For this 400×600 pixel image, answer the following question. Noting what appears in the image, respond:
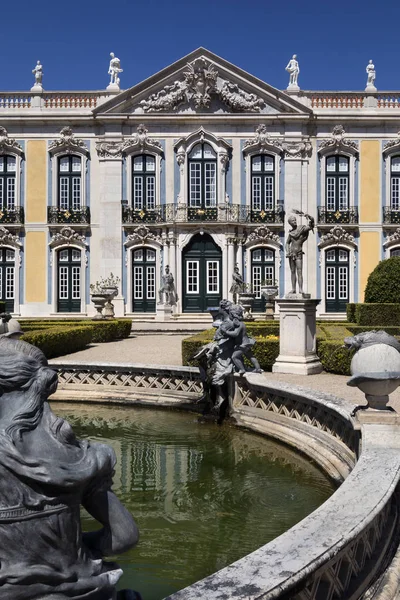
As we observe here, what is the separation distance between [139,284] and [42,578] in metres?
24.1

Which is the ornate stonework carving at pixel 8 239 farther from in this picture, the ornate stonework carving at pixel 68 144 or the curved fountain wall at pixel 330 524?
the curved fountain wall at pixel 330 524

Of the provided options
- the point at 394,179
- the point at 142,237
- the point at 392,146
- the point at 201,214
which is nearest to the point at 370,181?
the point at 394,179

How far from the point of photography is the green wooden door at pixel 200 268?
84.5ft

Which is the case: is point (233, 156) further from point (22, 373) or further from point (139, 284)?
point (22, 373)

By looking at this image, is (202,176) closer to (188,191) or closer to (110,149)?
(188,191)

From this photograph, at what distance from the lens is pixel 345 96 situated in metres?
25.8

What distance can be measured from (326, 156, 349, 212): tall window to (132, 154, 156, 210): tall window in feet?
23.7

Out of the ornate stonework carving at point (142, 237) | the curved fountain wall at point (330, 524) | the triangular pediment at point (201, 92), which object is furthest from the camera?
the ornate stonework carving at point (142, 237)

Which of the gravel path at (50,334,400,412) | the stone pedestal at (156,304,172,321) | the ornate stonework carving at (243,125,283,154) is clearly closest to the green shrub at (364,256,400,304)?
the gravel path at (50,334,400,412)

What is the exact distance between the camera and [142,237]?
84.5 feet

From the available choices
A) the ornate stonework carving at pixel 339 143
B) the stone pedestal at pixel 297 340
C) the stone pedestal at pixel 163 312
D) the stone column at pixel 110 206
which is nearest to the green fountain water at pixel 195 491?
the stone pedestal at pixel 297 340

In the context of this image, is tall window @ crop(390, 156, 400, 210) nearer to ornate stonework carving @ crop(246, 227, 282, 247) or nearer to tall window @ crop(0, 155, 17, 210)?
ornate stonework carving @ crop(246, 227, 282, 247)

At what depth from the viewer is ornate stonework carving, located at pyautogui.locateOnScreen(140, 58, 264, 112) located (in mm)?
25281

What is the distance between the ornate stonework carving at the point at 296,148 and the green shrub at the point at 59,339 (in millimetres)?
13624
